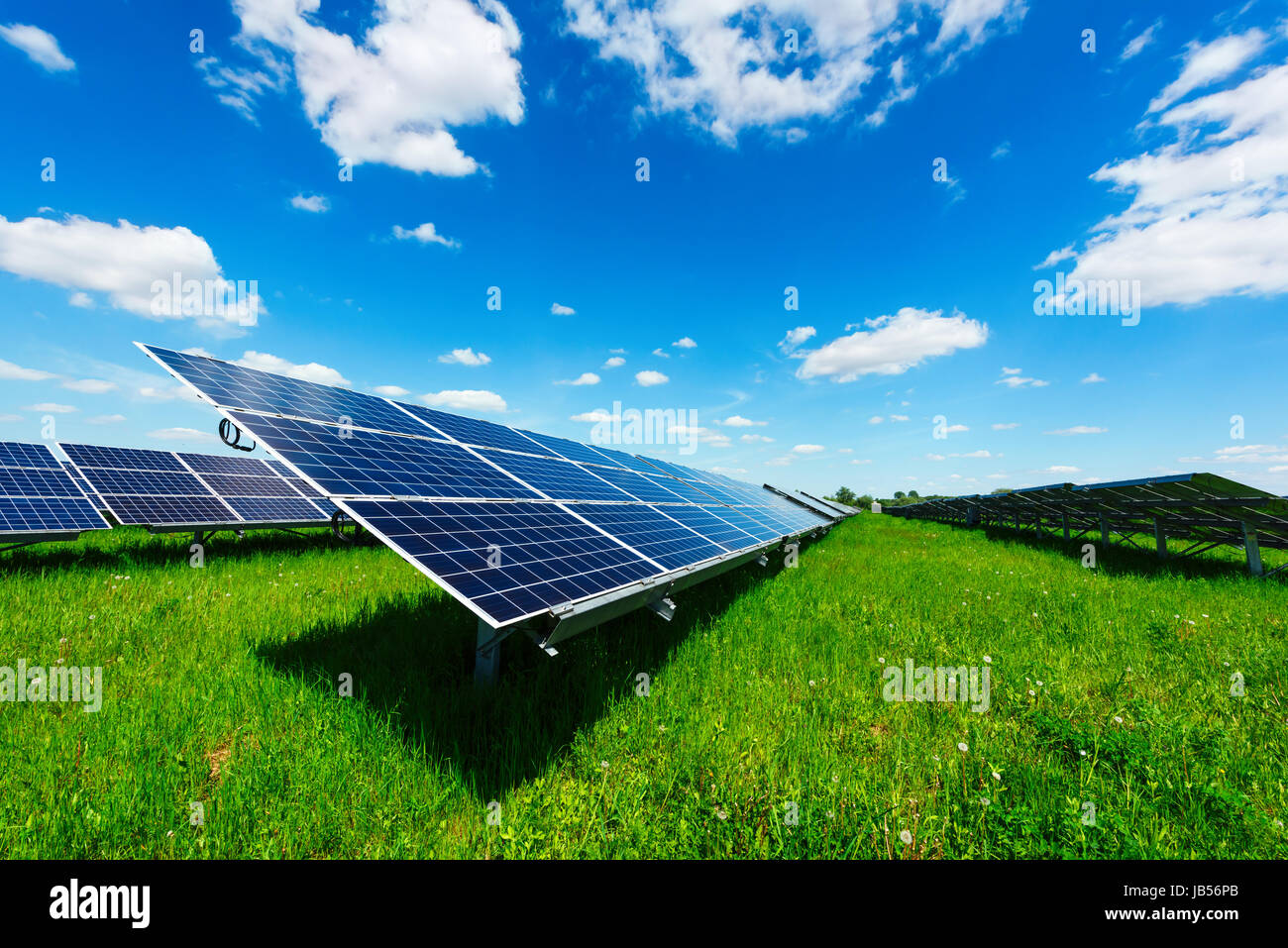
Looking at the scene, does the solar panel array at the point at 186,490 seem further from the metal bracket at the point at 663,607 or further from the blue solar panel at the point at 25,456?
the metal bracket at the point at 663,607

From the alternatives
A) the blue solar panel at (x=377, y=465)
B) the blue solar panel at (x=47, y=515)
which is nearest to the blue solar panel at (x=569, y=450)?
the blue solar panel at (x=377, y=465)

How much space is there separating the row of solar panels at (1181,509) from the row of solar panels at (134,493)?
826 inches

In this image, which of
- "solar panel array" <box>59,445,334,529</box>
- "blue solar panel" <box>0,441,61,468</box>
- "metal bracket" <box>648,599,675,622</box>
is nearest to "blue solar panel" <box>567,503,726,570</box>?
"metal bracket" <box>648,599,675,622</box>

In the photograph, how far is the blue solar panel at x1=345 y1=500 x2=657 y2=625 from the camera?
3.61 m

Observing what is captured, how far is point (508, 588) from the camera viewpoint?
3818 millimetres

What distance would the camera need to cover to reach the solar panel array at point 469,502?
4012 mm

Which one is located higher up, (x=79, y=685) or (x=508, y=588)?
(x=508, y=588)

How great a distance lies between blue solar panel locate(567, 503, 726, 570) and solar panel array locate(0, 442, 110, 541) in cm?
1263

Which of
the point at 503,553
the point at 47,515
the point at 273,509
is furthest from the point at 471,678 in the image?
the point at 273,509

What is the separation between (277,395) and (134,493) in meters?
12.5
